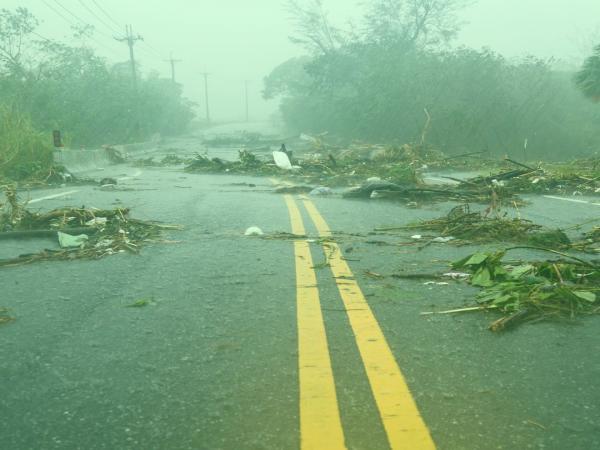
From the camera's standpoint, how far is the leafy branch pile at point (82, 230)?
613 cm

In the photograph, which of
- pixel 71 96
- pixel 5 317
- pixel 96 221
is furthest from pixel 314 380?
pixel 71 96

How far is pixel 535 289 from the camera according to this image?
4.21 m

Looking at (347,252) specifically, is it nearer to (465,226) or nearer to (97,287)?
(465,226)

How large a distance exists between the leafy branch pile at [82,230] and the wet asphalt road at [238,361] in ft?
1.26

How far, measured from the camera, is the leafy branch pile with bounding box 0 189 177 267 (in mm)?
6129

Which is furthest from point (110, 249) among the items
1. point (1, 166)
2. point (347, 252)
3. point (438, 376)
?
point (1, 166)

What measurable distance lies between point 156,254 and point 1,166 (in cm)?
1040

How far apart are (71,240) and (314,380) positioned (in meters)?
4.42

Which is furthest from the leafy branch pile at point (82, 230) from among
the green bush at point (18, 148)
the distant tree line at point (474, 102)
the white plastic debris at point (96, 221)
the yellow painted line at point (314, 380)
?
the distant tree line at point (474, 102)

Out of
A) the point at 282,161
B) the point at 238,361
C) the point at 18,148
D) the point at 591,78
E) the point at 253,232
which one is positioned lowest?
the point at 282,161

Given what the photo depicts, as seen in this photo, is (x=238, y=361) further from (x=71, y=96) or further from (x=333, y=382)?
(x=71, y=96)

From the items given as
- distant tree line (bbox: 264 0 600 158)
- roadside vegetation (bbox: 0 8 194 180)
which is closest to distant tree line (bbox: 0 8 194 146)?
roadside vegetation (bbox: 0 8 194 180)

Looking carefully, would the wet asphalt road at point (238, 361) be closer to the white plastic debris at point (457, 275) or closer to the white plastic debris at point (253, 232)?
the white plastic debris at point (457, 275)

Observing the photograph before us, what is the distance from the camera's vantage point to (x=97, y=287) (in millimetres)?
4871
